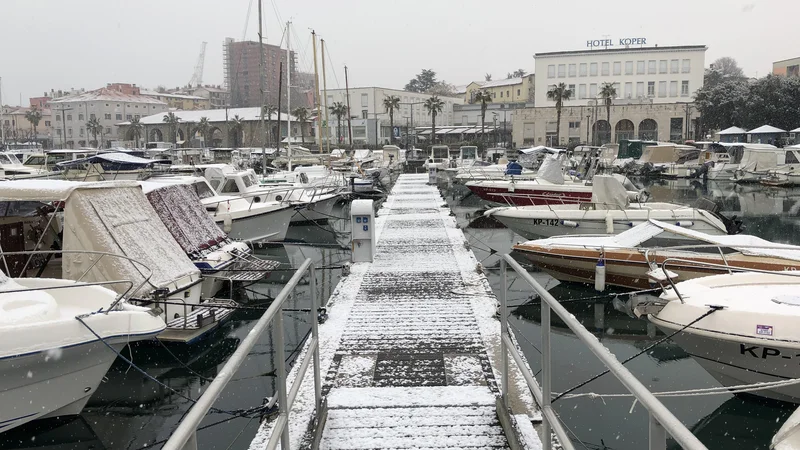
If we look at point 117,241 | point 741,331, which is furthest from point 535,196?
point 741,331

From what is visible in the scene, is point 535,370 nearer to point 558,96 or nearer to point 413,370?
point 413,370

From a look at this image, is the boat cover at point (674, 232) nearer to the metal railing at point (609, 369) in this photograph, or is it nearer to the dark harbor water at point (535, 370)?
the dark harbor water at point (535, 370)

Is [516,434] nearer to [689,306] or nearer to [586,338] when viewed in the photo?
[586,338]

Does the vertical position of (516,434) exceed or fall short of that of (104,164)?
it falls short

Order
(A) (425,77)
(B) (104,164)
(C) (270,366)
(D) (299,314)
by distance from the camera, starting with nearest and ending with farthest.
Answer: (C) (270,366) < (D) (299,314) < (B) (104,164) < (A) (425,77)

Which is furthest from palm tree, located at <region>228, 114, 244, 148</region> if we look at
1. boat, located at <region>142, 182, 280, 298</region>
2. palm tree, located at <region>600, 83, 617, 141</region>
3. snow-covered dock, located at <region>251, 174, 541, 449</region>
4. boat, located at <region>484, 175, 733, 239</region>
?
snow-covered dock, located at <region>251, 174, 541, 449</region>

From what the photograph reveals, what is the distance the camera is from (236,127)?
294 feet

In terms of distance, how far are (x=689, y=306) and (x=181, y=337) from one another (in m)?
7.23

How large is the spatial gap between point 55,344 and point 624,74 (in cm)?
8511

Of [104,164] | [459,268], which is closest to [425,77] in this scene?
[104,164]

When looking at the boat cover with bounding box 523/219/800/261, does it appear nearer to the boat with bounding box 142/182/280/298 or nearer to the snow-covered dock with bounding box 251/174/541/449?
the snow-covered dock with bounding box 251/174/541/449

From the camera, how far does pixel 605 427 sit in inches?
302

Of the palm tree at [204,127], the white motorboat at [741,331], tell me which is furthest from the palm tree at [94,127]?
the white motorboat at [741,331]

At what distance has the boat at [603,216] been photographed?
1684cm
